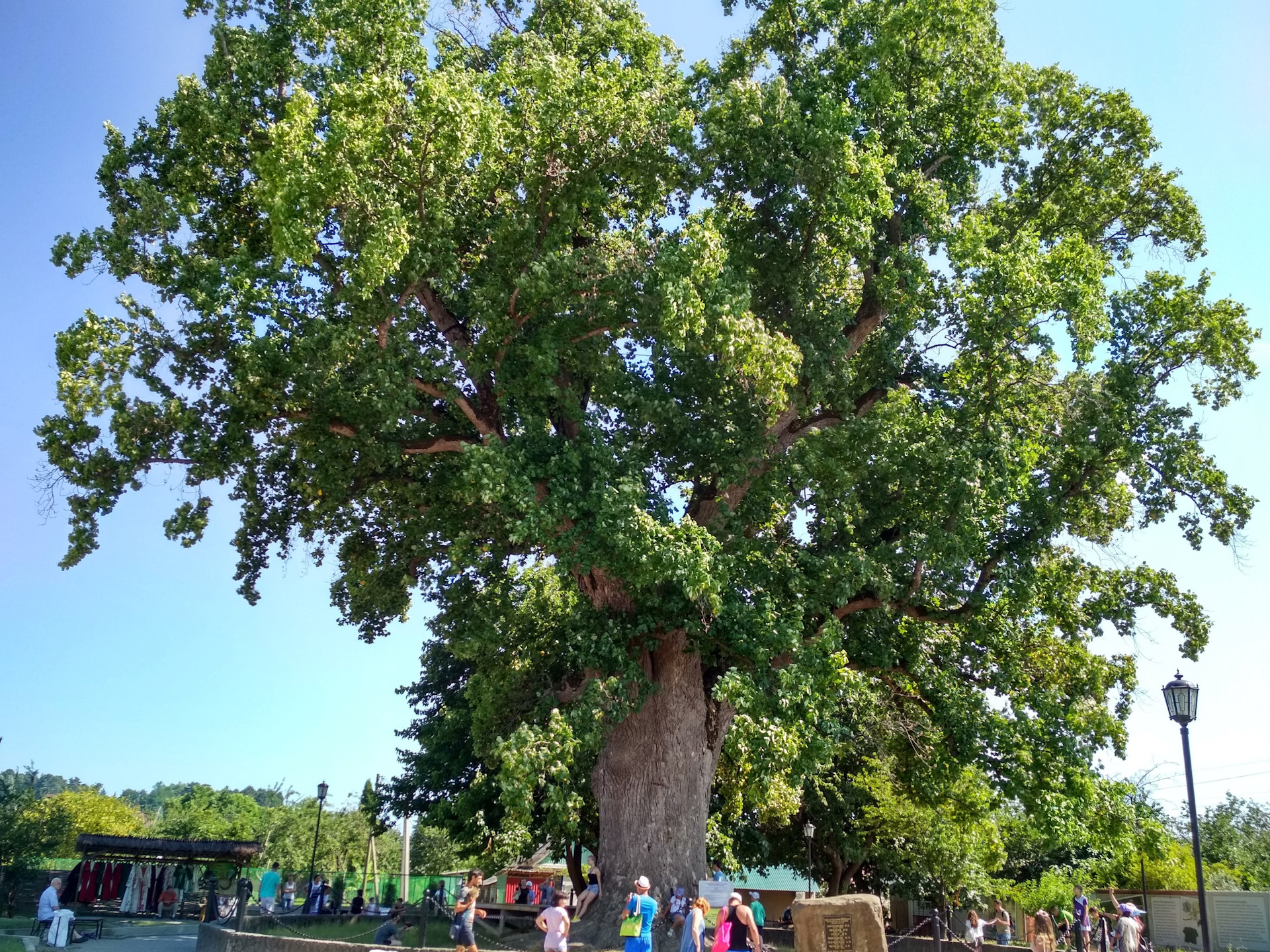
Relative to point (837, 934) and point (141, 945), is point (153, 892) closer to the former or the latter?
point (141, 945)

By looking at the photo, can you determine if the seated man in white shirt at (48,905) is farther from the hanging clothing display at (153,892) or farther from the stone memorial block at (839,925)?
the stone memorial block at (839,925)

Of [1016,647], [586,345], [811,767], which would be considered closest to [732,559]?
[811,767]

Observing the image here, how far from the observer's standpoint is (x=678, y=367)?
15672mm

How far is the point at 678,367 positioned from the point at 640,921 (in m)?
8.54

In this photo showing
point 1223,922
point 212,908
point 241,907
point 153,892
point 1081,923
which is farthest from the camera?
point 153,892

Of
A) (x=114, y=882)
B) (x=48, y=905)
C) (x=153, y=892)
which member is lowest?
(x=153, y=892)

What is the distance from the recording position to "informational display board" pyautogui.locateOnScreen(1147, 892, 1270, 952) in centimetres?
2375

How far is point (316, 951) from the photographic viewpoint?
12.3 m

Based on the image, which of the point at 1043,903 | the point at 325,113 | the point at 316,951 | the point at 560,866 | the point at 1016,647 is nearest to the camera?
the point at 316,951

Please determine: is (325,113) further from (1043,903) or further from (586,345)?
(1043,903)

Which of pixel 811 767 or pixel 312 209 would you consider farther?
pixel 811 767

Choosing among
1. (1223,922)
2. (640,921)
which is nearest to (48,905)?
(640,921)

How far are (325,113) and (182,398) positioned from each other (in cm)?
495

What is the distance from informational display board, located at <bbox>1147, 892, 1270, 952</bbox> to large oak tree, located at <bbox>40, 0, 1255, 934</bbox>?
13376 mm
